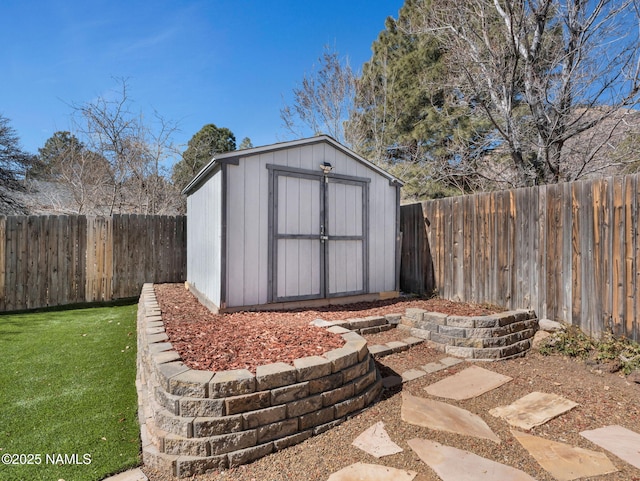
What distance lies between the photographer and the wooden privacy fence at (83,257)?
611cm

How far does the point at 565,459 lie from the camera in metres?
2.06

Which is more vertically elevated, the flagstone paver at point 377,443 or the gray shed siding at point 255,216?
the gray shed siding at point 255,216

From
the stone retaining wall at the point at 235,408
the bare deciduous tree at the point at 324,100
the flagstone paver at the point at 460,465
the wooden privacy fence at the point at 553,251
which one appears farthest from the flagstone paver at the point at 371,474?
the bare deciduous tree at the point at 324,100

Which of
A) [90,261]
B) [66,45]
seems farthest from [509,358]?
[66,45]

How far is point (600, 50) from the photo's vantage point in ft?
19.5

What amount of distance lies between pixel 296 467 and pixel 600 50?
8.04m

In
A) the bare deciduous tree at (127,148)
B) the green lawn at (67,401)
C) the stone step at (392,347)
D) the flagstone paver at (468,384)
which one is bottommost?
the flagstone paver at (468,384)

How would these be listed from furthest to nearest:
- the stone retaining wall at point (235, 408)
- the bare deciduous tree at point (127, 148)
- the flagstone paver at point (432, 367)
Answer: the bare deciduous tree at point (127, 148)
the flagstone paver at point (432, 367)
the stone retaining wall at point (235, 408)

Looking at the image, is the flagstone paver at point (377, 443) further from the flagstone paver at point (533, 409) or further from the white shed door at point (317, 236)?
the white shed door at point (317, 236)

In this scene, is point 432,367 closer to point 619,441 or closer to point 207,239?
point 619,441

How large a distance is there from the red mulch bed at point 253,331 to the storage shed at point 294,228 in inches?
13.8

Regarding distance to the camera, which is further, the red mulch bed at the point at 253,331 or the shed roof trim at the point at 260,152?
the shed roof trim at the point at 260,152

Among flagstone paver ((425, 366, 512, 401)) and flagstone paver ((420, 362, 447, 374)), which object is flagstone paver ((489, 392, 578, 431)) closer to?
flagstone paver ((425, 366, 512, 401))

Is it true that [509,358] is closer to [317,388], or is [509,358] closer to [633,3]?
[317,388]
